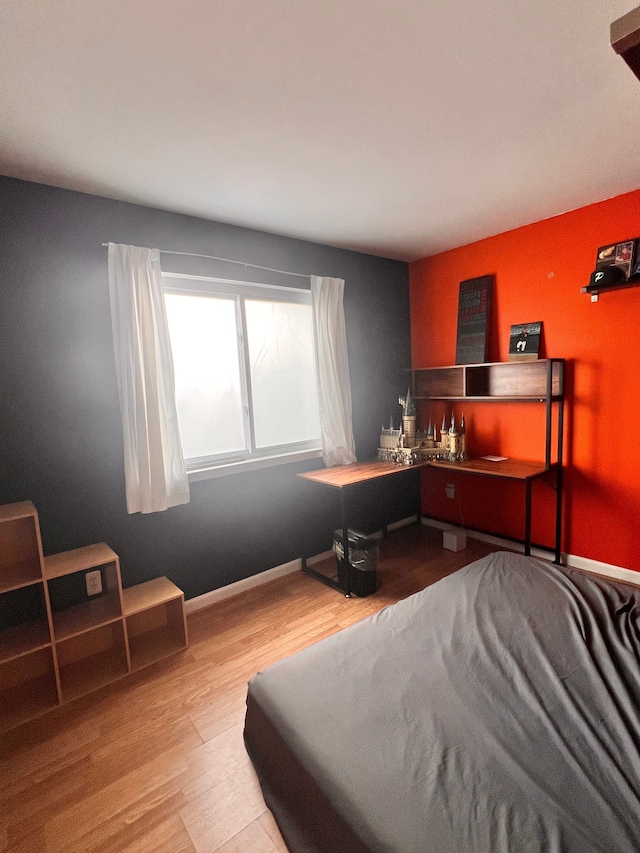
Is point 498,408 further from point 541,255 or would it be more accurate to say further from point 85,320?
point 85,320

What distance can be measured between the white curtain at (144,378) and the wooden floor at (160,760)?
3.00ft

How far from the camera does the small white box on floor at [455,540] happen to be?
11.4 ft

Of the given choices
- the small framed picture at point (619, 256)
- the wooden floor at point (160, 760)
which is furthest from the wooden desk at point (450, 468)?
the small framed picture at point (619, 256)

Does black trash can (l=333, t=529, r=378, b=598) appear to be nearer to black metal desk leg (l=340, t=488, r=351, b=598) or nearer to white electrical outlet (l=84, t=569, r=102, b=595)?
black metal desk leg (l=340, t=488, r=351, b=598)

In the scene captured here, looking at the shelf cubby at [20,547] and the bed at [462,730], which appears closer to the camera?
the bed at [462,730]

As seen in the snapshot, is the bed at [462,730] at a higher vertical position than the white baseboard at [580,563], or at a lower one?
higher

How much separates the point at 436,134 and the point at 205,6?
110 centimetres

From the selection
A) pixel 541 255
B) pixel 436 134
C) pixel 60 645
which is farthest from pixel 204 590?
pixel 541 255

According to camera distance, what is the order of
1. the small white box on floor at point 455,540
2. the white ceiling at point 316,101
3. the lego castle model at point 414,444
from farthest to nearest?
the small white box on floor at point 455,540 < the lego castle model at point 414,444 < the white ceiling at point 316,101

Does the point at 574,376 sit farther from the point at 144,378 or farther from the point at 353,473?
the point at 144,378

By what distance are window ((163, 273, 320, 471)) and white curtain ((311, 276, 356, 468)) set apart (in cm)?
12

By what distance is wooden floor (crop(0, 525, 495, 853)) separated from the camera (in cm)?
138

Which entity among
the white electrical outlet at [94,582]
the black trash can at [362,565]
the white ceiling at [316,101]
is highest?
the white ceiling at [316,101]

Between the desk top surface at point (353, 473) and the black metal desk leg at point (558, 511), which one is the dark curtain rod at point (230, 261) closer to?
the desk top surface at point (353, 473)
